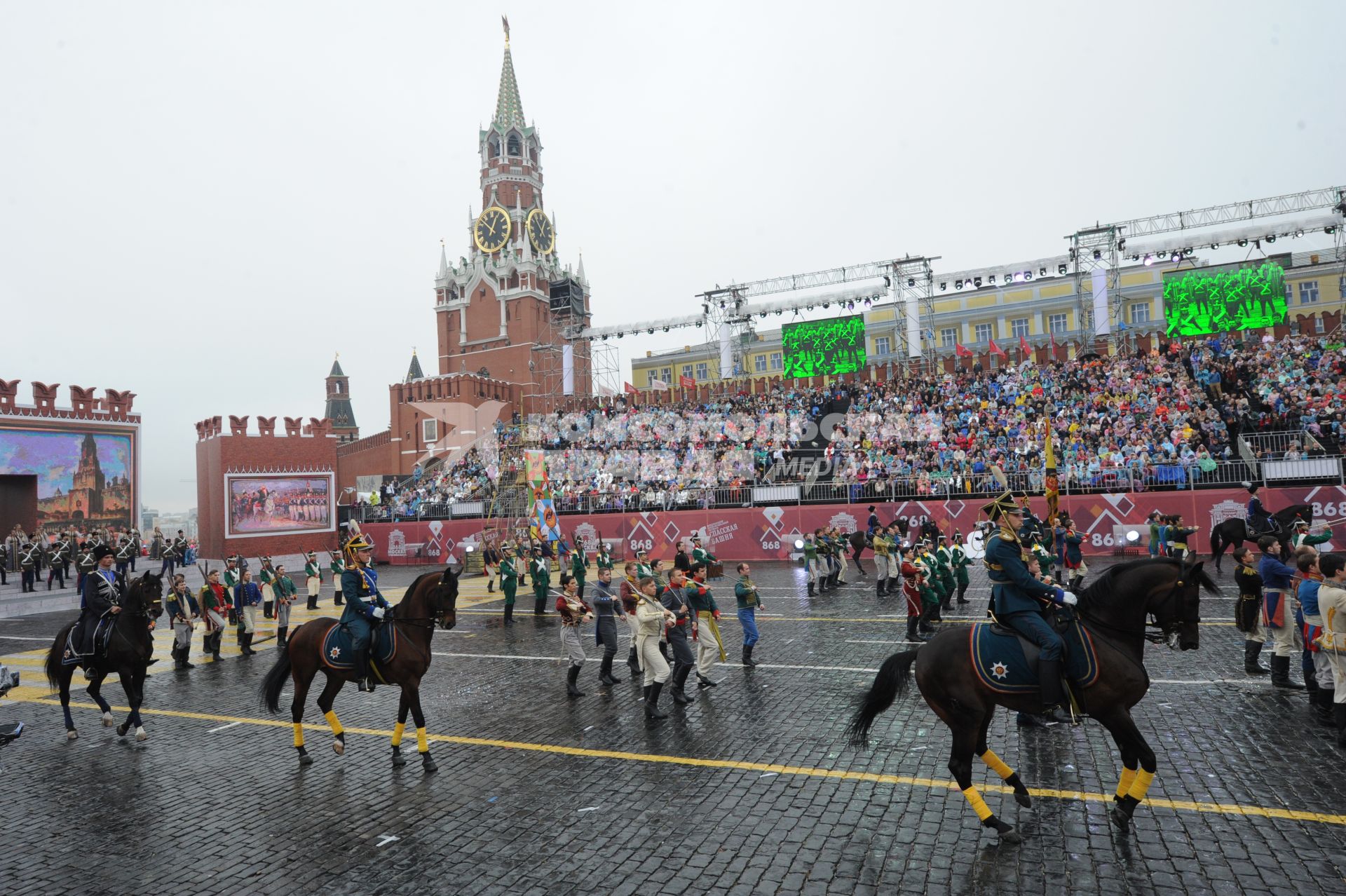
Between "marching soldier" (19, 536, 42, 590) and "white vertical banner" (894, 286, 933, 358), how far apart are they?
41.8 meters

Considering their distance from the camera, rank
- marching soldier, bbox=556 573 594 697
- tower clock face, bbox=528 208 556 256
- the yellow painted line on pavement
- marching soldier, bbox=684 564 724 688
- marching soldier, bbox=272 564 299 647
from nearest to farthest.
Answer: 1. the yellow painted line on pavement
2. marching soldier, bbox=684 564 724 688
3. marching soldier, bbox=556 573 594 697
4. marching soldier, bbox=272 564 299 647
5. tower clock face, bbox=528 208 556 256

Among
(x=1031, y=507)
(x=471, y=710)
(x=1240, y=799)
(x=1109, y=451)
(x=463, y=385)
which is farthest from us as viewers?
(x=463, y=385)

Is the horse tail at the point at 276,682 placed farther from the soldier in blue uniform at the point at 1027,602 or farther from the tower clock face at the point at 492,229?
the tower clock face at the point at 492,229

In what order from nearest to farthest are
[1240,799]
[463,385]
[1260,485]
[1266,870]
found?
[1266,870]
[1240,799]
[1260,485]
[463,385]

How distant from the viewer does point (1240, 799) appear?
679 centimetres

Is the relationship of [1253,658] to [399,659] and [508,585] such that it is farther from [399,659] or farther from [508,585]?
[508,585]

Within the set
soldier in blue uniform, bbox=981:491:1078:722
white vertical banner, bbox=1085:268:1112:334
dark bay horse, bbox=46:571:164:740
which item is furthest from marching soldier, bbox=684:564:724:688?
white vertical banner, bbox=1085:268:1112:334

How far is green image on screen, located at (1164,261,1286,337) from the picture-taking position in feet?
112

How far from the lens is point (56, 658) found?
36.2 ft

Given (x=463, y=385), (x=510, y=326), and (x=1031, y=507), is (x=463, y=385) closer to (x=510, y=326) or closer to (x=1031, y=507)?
(x=510, y=326)

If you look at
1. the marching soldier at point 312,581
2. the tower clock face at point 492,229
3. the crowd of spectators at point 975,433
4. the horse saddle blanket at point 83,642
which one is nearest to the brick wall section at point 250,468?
the crowd of spectators at point 975,433

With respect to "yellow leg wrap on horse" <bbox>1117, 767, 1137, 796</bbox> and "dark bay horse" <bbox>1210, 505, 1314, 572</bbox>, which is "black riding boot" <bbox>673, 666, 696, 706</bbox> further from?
"dark bay horse" <bbox>1210, 505, 1314, 572</bbox>

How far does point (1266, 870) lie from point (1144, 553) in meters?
19.9

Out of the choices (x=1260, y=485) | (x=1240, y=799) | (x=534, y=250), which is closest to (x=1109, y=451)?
(x=1260, y=485)
